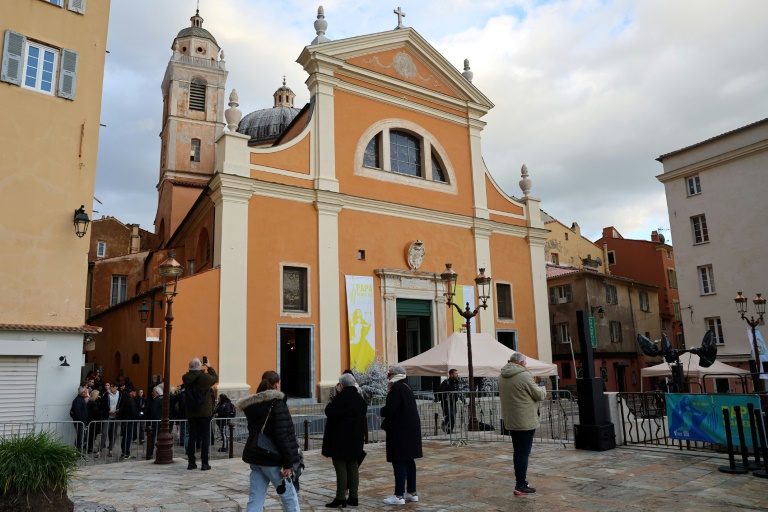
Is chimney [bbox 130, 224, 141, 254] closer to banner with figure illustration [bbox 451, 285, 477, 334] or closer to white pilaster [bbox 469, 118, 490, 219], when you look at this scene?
white pilaster [bbox 469, 118, 490, 219]

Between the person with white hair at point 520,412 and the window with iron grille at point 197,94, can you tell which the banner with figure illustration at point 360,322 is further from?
the window with iron grille at point 197,94

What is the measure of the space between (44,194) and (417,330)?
43.1 ft

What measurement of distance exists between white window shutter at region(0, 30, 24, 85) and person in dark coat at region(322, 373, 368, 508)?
1124 cm

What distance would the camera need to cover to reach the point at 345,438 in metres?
6.71

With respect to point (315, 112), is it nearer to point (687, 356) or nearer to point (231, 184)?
point (231, 184)

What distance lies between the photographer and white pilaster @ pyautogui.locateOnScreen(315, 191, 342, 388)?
1805 cm

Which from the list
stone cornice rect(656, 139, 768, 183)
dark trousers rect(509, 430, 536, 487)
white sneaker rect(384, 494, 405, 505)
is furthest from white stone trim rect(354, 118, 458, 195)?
white sneaker rect(384, 494, 405, 505)

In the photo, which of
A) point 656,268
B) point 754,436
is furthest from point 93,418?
point 656,268

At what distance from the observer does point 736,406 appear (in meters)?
8.66

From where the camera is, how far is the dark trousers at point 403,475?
6930mm

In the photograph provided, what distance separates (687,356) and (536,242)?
7.76m

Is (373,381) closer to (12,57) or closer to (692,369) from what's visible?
(692,369)

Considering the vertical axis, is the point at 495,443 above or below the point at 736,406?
below

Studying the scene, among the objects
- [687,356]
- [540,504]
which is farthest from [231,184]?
[687,356]
